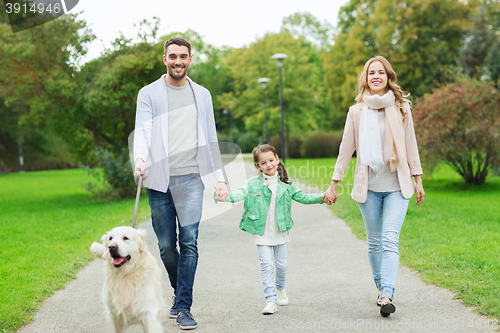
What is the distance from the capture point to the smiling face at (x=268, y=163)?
14.5 ft

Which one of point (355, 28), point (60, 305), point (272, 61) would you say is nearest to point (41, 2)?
point (60, 305)

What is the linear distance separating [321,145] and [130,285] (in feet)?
119

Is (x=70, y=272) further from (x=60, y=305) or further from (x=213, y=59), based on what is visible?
(x=213, y=59)

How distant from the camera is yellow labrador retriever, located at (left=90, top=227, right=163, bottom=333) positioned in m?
3.26

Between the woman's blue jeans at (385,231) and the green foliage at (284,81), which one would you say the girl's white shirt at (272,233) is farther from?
the green foliage at (284,81)

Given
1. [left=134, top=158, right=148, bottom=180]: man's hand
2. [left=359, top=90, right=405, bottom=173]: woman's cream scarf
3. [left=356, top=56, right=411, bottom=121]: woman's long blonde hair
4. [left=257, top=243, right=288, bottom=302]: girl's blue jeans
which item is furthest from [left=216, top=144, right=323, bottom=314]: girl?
[left=356, top=56, right=411, bottom=121]: woman's long blonde hair

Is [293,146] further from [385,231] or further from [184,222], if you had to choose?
[184,222]

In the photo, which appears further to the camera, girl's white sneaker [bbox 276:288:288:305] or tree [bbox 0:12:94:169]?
tree [bbox 0:12:94:169]

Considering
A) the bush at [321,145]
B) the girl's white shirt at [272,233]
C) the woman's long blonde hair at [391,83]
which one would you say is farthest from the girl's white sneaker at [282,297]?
the bush at [321,145]

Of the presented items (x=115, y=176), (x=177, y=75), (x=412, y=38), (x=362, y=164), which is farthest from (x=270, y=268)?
(x=412, y=38)

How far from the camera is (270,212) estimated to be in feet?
14.4

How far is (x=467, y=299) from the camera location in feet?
13.8

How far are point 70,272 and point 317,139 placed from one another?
112 feet

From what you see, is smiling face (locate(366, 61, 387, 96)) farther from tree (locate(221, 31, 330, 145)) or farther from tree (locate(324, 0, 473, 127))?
tree (locate(221, 31, 330, 145))
